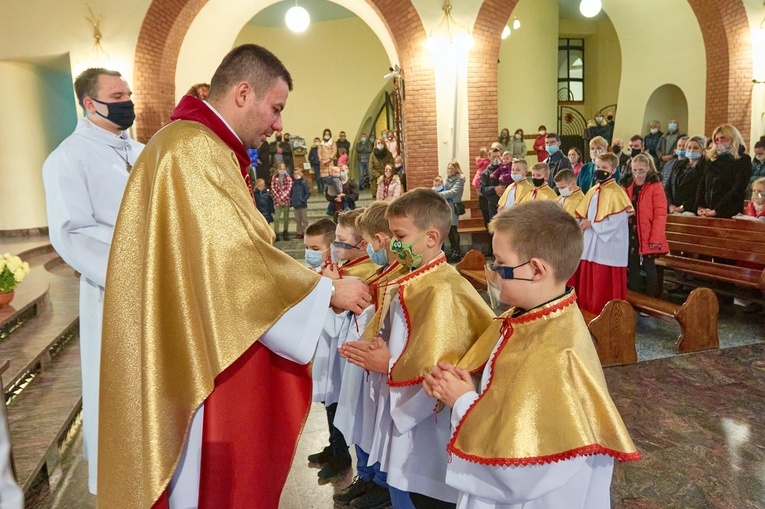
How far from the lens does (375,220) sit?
313 cm

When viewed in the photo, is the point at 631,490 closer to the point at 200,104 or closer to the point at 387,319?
the point at 387,319

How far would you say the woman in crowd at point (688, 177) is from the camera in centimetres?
784

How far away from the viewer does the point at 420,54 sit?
37.2ft

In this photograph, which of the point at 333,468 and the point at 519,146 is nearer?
the point at 333,468

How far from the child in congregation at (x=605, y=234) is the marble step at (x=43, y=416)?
5.02m

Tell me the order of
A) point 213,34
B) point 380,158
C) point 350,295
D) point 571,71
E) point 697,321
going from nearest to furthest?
point 350,295
point 697,321
point 213,34
point 380,158
point 571,71

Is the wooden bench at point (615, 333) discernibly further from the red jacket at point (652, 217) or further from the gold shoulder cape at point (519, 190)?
the gold shoulder cape at point (519, 190)

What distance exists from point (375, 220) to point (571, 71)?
69.2 ft

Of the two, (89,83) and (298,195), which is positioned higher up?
(89,83)

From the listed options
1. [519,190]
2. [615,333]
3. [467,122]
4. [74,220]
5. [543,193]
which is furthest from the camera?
[467,122]

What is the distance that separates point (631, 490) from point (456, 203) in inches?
309

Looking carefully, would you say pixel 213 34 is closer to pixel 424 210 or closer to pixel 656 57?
pixel 656 57

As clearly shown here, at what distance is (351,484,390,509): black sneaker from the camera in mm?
3020

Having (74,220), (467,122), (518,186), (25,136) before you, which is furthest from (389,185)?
(74,220)
